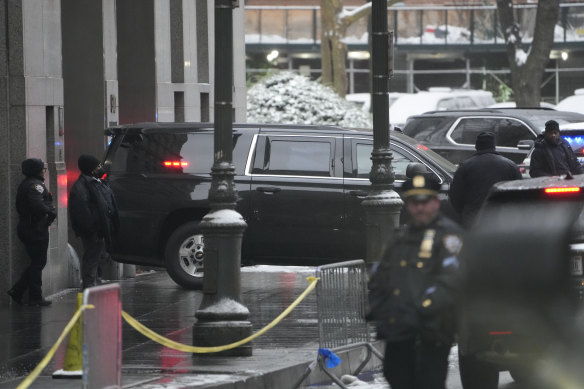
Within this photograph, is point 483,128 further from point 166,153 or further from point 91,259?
point 91,259

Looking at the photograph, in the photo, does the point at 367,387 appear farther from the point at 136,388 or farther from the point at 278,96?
the point at 278,96

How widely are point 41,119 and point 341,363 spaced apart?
18.9 feet

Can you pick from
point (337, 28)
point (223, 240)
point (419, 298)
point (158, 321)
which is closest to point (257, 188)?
point (158, 321)

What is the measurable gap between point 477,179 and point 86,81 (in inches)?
251

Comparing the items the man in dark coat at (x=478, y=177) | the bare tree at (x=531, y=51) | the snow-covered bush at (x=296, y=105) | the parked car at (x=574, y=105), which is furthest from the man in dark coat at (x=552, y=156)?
the bare tree at (x=531, y=51)

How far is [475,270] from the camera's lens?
850cm

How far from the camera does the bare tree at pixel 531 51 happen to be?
115 ft

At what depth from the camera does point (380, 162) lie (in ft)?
46.5

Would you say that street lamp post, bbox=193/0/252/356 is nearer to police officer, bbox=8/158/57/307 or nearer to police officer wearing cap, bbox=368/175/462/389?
police officer wearing cap, bbox=368/175/462/389

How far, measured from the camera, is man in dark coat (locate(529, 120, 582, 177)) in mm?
16750

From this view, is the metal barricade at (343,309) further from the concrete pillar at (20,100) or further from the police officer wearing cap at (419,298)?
the concrete pillar at (20,100)

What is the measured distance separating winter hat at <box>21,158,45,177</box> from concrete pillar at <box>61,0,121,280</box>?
3.58 meters

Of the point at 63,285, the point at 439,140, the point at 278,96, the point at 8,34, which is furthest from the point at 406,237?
the point at 278,96

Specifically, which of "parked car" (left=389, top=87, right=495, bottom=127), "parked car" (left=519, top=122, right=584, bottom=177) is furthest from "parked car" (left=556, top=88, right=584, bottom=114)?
"parked car" (left=519, top=122, right=584, bottom=177)
